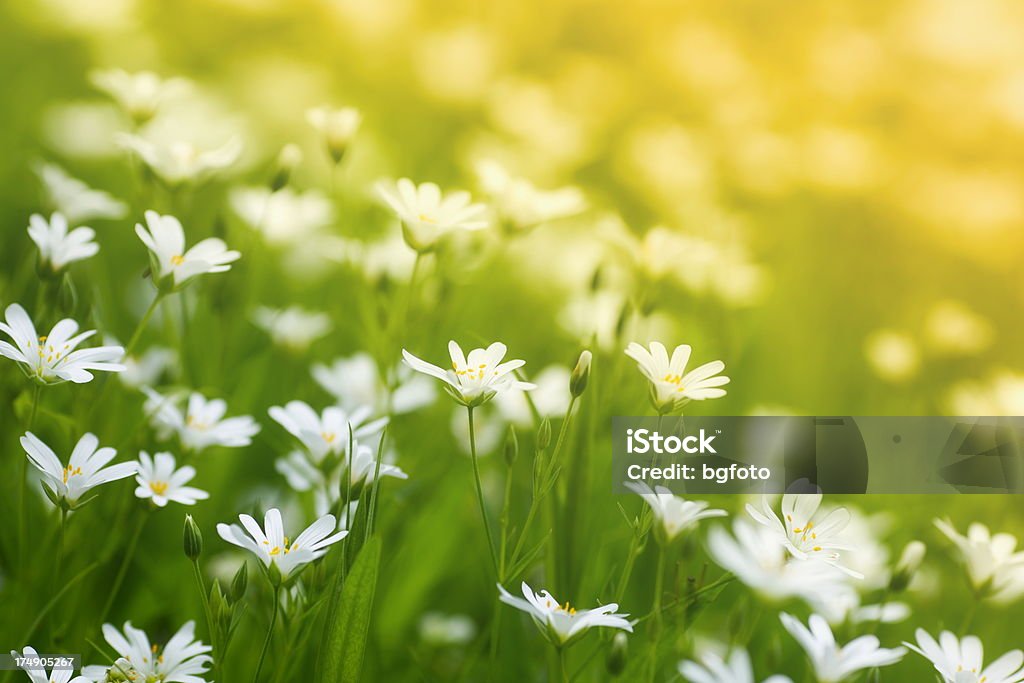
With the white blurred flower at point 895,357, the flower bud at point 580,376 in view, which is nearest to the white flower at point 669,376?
the flower bud at point 580,376

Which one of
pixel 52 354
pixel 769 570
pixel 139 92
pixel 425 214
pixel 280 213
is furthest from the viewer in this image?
pixel 280 213


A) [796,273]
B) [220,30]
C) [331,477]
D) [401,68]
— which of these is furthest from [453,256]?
[220,30]

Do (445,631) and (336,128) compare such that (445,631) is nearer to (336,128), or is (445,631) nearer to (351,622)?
(351,622)

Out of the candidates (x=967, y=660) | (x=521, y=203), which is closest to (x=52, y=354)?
(x=521, y=203)

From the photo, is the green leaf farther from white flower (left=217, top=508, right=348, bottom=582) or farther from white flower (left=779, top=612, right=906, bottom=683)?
white flower (left=779, top=612, right=906, bottom=683)

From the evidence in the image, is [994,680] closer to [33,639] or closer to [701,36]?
[33,639]

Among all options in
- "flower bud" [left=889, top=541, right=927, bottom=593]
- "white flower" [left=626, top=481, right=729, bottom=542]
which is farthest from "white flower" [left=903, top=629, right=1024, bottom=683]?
"white flower" [left=626, top=481, right=729, bottom=542]
